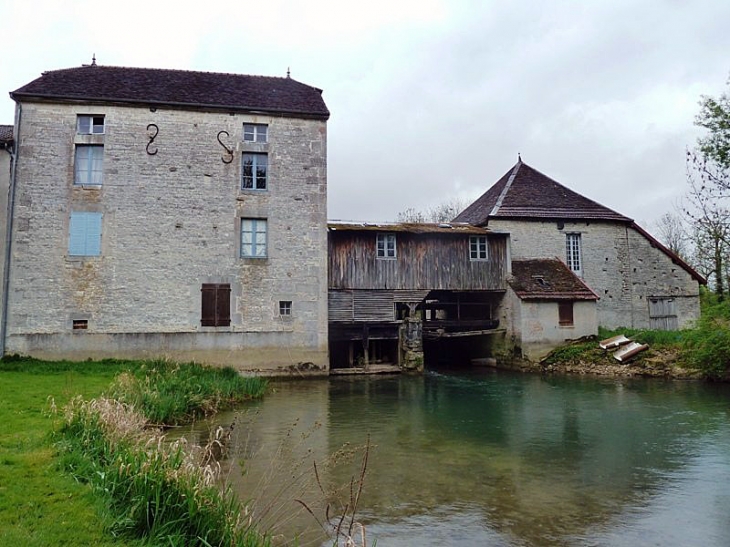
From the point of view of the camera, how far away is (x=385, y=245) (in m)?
17.6

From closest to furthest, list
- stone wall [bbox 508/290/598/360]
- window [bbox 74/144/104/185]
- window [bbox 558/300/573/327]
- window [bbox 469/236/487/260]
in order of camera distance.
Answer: window [bbox 74/144/104/185] → stone wall [bbox 508/290/598/360] → window [bbox 558/300/573/327] → window [bbox 469/236/487/260]

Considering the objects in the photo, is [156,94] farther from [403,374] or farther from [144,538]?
[144,538]

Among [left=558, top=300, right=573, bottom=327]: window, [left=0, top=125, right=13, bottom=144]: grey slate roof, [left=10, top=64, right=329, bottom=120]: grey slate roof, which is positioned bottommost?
[left=558, top=300, right=573, bottom=327]: window

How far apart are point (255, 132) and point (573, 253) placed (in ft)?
41.0

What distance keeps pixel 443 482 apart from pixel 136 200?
12546mm

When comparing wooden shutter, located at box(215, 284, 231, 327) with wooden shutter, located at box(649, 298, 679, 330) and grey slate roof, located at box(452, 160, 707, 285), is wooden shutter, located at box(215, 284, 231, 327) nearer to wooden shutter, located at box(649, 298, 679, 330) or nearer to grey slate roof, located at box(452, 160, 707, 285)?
grey slate roof, located at box(452, 160, 707, 285)

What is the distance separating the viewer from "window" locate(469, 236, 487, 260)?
60.0ft

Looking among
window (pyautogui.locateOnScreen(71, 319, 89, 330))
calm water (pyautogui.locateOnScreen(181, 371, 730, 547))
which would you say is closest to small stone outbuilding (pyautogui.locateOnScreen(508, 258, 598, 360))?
calm water (pyautogui.locateOnScreen(181, 371, 730, 547))

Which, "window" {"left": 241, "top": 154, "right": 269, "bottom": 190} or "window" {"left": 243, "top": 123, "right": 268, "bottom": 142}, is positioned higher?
"window" {"left": 243, "top": 123, "right": 268, "bottom": 142}

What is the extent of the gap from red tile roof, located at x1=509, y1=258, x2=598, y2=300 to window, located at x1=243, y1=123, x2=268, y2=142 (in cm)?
982

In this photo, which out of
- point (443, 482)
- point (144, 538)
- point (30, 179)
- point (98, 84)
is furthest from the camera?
point (98, 84)

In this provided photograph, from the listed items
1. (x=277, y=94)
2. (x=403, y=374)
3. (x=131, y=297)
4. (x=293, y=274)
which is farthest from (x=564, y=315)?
(x=131, y=297)

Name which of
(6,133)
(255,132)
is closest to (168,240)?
(255,132)

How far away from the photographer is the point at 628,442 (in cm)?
811
